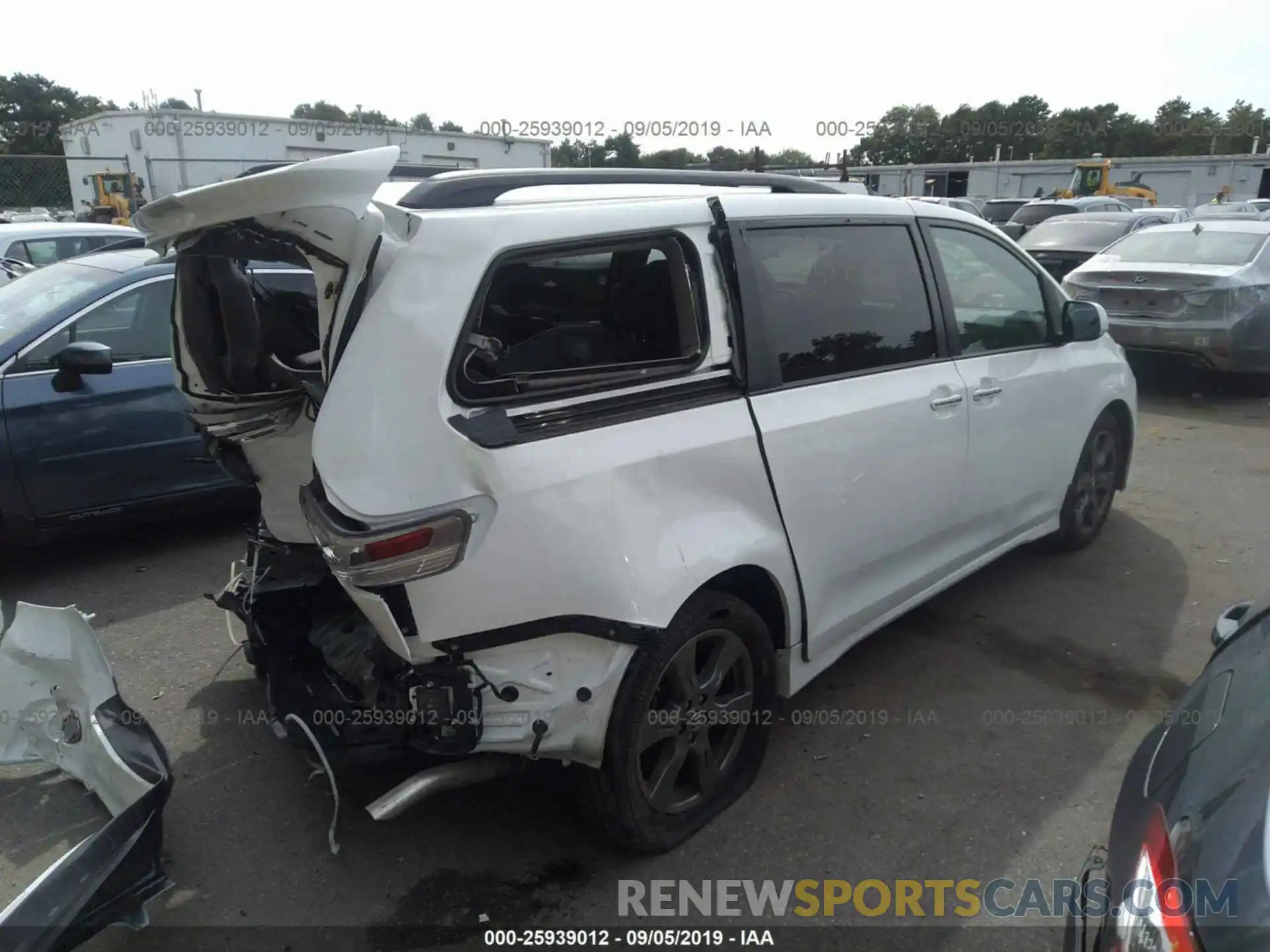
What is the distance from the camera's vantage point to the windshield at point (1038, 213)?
18.0m

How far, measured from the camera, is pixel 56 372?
15.2ft

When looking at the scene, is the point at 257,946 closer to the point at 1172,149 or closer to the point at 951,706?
the point at 951,706

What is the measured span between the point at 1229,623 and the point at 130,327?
5.21m

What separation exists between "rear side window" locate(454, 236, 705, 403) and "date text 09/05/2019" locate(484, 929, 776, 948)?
4.89 ft

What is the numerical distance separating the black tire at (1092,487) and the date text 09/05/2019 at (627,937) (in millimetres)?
3118

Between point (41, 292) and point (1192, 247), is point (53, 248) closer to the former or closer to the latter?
point (41, 292)

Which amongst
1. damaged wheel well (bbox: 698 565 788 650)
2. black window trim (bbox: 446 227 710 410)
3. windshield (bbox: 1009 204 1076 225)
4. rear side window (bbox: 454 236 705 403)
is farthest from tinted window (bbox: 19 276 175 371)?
windshield (bbox: 1009 204 1076 225)

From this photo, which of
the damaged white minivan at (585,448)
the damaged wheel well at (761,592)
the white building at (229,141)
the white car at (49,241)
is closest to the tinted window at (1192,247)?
the damaged white minivan at (585,448)

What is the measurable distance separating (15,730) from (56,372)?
2468 millimetres

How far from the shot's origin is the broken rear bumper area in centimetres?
208

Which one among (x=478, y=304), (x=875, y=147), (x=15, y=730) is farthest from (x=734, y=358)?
(x=875, y=147)

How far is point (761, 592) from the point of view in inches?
117

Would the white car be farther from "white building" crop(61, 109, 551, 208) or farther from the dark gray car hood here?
A: "white building" crop(61, 109, 551, 208)

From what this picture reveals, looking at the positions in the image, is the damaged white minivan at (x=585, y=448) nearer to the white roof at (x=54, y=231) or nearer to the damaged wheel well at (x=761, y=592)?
the damaged wheel well at (x=761, y=592)
